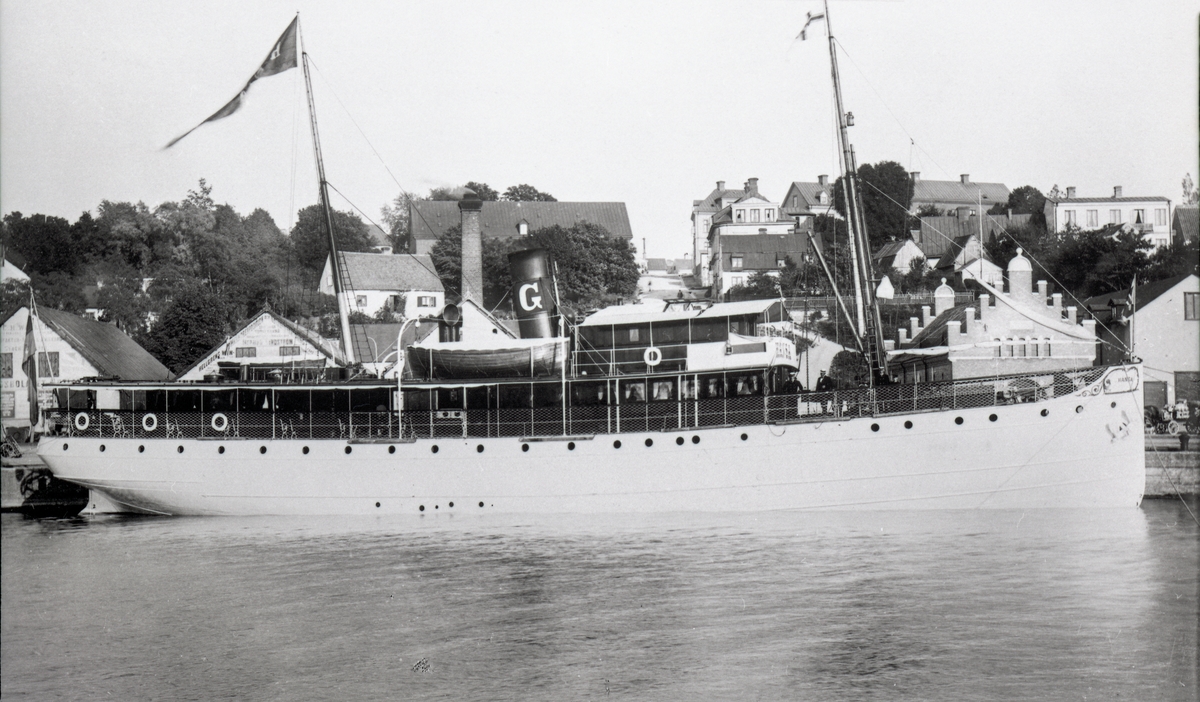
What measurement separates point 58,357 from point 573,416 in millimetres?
26794

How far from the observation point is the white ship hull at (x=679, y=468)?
27672mm

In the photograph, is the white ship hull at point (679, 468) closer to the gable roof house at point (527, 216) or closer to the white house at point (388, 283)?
the white house at point (388, 283)

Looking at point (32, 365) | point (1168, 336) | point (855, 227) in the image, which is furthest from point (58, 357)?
point (1168, 336)

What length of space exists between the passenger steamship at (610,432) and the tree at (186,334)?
1969cm

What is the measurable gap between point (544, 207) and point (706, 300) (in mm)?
51177

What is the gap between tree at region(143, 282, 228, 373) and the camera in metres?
52.0

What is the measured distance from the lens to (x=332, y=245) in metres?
33.2

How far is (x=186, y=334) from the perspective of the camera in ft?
171

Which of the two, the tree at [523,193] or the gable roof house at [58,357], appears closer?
the gable roof house at [58,357]

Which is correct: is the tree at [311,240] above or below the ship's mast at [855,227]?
above

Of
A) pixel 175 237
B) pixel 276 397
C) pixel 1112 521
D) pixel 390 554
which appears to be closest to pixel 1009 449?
pixel 1112 521

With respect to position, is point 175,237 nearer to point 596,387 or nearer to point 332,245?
point 332,245

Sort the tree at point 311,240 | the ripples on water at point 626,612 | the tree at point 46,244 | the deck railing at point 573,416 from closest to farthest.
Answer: the ripples on water at point 626,612, the deck railing at point 573,416, the tree at point 46,244, the tree at point 311,240

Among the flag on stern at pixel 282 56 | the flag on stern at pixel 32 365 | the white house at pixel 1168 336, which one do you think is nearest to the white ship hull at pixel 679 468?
the flag on stern at pixel 32 365
